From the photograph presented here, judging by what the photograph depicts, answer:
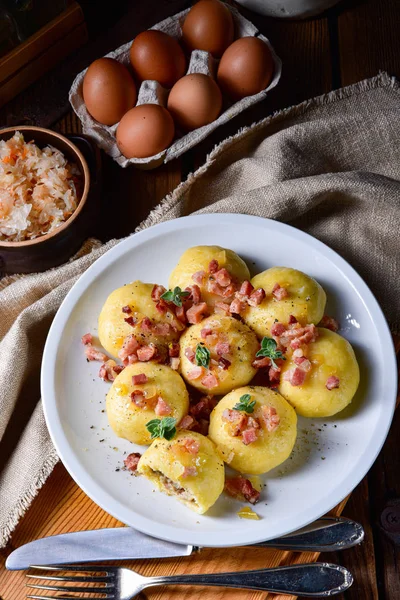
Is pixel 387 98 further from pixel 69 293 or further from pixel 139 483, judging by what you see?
pixel 139 483

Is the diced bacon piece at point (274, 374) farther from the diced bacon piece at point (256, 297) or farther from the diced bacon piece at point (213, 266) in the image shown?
the diced bacon piece at point (213, 266)

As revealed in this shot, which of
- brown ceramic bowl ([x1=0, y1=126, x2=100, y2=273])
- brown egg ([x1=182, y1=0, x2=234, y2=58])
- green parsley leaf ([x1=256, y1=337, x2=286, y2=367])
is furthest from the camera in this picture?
brown egg ([x1=182, y1=0, x2=234, y2=58])

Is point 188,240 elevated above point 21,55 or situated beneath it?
situated beneath

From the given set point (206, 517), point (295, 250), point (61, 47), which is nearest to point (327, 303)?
point (295, 250)

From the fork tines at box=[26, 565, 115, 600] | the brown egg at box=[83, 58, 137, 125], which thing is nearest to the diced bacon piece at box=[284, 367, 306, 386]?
the fork tines at box=[26, 565, 115, 600]

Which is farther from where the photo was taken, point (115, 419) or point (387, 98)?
point (387, 98)

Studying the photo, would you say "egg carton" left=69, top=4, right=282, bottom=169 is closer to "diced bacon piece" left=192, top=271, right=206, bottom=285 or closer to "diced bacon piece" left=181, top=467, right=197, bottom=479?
"diced bacon piece" left=192, top=271, right=206, bottom=285
